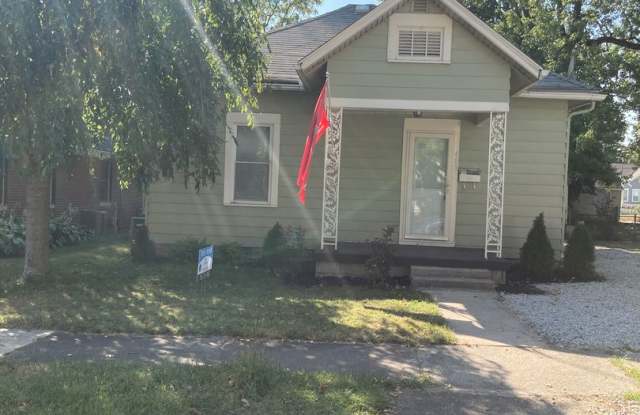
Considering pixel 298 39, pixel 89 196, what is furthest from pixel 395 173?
pixel 89 196

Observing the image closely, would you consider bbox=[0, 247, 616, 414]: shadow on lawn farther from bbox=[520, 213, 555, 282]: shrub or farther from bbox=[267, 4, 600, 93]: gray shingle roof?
bbox=[267, 4, 600, 93]: gray shingle roof

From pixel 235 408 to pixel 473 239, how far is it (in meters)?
7.03

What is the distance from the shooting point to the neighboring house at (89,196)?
45.2 ft

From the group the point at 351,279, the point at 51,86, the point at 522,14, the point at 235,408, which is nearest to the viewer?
the point at 235,408

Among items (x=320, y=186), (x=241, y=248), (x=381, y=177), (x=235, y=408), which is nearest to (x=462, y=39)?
(x=381, y=177)

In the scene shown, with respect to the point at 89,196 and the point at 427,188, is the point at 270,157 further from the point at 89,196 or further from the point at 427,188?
the point at 89,196

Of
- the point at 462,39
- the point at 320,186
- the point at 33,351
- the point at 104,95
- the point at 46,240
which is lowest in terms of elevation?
the point at 33,351

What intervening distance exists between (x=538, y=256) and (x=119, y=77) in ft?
23.4

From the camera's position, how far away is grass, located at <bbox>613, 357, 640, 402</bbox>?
4.07 m

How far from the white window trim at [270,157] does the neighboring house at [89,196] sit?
198 inches

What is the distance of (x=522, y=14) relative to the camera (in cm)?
2242

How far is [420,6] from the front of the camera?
8367 mm

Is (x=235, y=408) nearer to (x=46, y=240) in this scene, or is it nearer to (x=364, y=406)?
(x=364, y=406)

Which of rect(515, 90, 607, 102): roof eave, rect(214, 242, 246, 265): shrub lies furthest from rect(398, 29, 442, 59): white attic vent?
rect(214, 242, 246, 265): shrub
